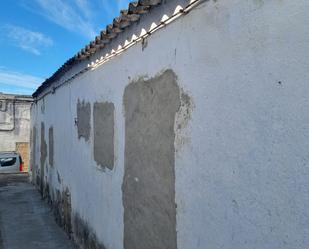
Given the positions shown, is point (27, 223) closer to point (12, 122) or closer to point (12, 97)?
point (12, 122)

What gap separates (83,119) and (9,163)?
41.7 ft

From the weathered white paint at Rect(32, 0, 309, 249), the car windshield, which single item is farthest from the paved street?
the weathered white paint at Rect(32, 0, 309, 249)

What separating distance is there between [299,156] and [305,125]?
18cm

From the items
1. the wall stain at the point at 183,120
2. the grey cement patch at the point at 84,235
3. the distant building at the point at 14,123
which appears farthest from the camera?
the distant building at the point at 14,123

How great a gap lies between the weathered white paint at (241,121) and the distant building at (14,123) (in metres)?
21.0

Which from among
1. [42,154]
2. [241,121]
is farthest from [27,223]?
[241,121]

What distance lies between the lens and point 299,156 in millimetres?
2139

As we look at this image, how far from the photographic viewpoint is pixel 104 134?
573 centimetres

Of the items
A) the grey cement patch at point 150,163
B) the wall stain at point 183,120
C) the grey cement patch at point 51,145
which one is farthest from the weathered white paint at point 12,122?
the wall stain at point 183,120

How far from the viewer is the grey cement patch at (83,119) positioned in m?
6.80

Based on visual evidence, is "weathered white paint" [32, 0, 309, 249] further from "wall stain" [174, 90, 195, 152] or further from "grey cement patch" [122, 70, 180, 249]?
"grey cement patch" [122, 70, 180, 249]

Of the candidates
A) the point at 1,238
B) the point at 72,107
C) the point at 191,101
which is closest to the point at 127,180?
the point at 191,101

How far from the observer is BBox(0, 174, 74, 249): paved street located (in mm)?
7883

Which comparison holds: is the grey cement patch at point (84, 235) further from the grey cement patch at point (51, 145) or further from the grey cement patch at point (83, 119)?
the grey cement patch at point (51, 145)
